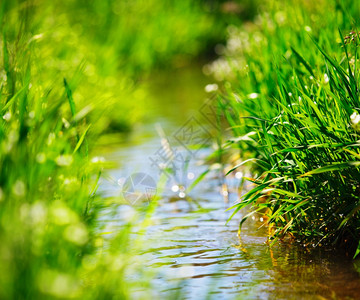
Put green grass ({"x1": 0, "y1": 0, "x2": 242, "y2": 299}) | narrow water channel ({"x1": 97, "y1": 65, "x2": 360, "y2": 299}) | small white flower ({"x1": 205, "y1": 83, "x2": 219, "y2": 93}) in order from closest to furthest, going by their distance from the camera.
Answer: green grass ({"x1": 0, "y1": 0, "x2": 242, "y2": 299}) → narrow water channel ({"x1": 97, "y1": 65, "x2": 360, "y2": 299}) → small white flower ({"x1": 205, "y1": 83, "x2": 219, "y2": 93})

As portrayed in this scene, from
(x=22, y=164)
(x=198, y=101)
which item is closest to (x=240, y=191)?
(x=22, y=164)

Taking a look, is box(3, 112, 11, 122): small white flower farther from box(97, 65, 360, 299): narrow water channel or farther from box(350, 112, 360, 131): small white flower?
box(350, 112, 360, 131): small white flower

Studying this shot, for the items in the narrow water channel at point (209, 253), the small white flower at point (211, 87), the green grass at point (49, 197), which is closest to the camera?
the green grass at point (49, 197)

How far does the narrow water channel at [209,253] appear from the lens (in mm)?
2715

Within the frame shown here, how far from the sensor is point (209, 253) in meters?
3.26

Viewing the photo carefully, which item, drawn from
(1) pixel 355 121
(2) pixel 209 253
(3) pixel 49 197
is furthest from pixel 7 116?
(1) pixel 355 121

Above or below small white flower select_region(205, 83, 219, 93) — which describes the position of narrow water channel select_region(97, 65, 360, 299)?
below

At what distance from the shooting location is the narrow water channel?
2715 mm

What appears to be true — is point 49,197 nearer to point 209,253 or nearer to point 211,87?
point 209,253

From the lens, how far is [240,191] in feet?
13.8

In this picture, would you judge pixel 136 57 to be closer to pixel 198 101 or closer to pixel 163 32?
pixel 163 32

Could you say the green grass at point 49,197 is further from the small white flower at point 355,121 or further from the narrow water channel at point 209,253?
the small white flower at point 355,121

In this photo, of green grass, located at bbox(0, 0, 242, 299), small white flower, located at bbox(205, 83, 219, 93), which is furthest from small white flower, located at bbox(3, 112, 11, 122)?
small white flower, located at bbox(205, 83, 219, 93)

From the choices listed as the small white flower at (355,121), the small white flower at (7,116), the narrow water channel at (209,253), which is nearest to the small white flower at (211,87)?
the narrow water channel at (209,253)
